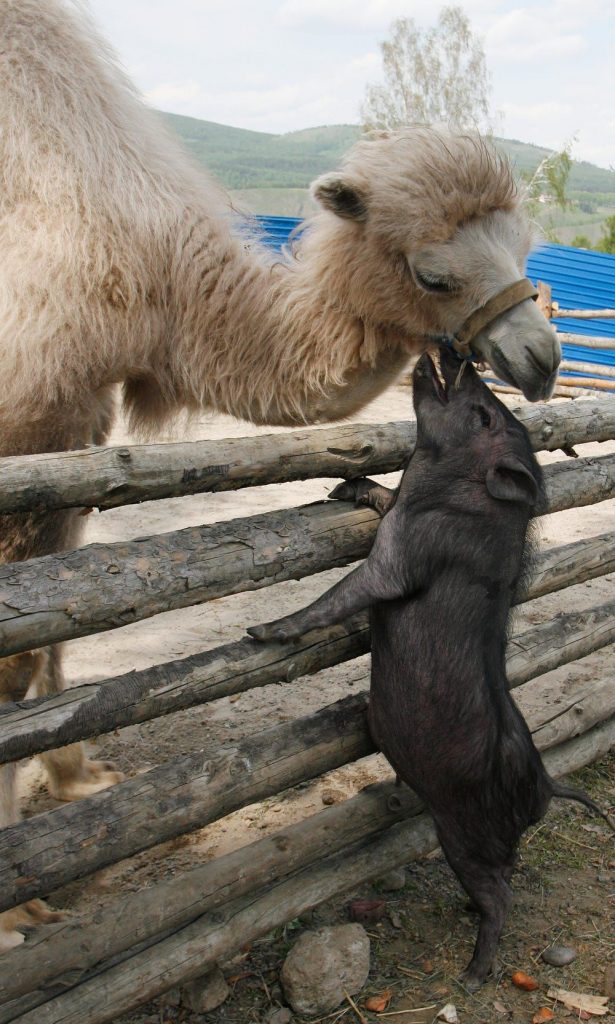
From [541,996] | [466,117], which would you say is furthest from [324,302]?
[466,117]

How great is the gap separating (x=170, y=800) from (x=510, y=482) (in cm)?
130

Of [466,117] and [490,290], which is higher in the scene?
[466,117]

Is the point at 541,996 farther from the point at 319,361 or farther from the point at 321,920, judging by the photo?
the point at 319,361

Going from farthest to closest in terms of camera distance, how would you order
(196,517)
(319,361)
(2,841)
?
(196,517) < (319,361) < (2,841)

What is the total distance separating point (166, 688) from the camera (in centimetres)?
252

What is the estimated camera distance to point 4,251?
116 inches

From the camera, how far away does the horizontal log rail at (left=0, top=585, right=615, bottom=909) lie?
2258mm

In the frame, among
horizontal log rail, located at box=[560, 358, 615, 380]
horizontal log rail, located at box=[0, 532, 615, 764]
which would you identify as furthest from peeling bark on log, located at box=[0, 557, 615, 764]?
horizontal log rail, located at box=[560, 358, 615, 380]

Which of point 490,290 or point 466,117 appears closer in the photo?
point 490,290

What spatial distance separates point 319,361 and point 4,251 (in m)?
1.12

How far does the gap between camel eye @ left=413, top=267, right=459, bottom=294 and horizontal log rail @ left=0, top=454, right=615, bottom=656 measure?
809mm

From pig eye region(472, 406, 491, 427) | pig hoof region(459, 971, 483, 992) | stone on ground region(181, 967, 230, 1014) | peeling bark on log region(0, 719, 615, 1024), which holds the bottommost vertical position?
stone on ground region(181, 967, 230, 1014)

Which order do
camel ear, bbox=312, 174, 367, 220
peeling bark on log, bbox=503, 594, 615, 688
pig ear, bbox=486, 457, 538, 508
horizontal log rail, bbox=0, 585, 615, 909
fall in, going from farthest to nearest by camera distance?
peeling bark on log, bbox=503, 594, 615, 688 < camel ear, bbox=312, 174, 367, 220 < pig ear, bbox=486, 457, 538, 508 < horizontal log rail, bbox=0, 585, 615, 909

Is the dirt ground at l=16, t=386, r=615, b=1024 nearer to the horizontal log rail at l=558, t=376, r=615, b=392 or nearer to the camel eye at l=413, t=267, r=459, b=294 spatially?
the camel eye at l=413, t=267, r=459, b=294
